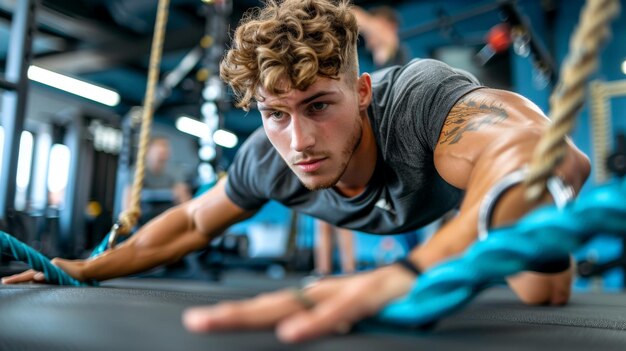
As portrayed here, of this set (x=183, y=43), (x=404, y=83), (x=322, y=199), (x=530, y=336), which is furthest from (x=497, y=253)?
(x=183, y=43)

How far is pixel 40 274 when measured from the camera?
1.10 metres

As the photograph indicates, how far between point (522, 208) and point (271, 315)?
27 cm

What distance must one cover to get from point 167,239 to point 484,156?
0.89m

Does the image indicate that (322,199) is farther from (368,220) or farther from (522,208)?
(522,208)

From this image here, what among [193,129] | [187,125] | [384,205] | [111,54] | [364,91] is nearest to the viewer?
[364,91]

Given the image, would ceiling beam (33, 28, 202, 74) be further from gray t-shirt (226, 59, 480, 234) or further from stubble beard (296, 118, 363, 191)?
stubble beard (296, 118, 363, 191)

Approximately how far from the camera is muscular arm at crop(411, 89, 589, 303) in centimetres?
54

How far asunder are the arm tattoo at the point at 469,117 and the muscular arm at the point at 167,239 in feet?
2.27

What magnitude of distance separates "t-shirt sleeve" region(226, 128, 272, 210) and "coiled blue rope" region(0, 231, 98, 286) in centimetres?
45

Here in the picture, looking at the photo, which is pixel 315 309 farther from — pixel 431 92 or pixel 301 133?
pixel 431 92

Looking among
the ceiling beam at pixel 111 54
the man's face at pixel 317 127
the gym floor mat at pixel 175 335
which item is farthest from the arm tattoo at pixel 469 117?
the ceiling beam at pixel 111 54

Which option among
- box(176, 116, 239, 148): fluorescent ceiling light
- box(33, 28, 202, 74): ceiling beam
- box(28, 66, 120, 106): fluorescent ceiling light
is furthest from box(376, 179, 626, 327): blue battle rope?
box(176, 116, 239, 148): fluorescent ceiling light

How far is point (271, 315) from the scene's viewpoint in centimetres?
46

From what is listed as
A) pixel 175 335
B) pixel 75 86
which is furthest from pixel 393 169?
pixel 75 86
